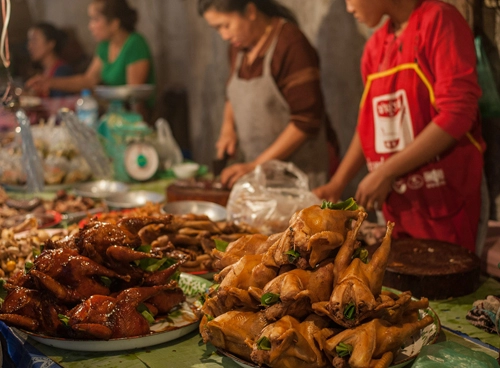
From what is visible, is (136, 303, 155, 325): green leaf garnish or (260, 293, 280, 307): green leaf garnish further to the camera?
(136, 303, 155, 325): green leaf garnish

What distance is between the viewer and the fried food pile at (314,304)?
1.27 m

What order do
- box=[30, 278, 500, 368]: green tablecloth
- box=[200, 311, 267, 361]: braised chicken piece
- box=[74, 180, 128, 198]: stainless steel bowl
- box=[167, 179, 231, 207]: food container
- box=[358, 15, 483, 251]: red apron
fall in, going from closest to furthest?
box=[200, 311, 267, 361]: braised chicken piece → box=[30, 278, 500, 368]: green tablecloth → box=[358, 15, 483, 251]: red apron → box=[167, 179, 231, 207]: food container → box=[74, 180, 128, 198]: stainless steel bowl

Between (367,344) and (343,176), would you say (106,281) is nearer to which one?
(367,344)

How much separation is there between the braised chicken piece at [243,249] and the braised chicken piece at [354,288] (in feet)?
0.72

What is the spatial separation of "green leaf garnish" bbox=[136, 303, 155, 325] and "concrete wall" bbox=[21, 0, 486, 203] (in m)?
2.30

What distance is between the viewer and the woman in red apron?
2439 millimetres

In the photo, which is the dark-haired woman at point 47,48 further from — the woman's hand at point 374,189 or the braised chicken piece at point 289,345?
the braised chicken piece at point 289,345

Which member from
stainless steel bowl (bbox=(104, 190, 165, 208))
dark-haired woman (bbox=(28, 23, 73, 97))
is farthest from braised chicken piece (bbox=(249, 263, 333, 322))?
dark-haired woman (bbox=(28, 23, 73, 97))

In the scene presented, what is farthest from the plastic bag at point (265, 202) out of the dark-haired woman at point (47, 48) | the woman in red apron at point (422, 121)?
the dark-haired woman at point (47, 48)

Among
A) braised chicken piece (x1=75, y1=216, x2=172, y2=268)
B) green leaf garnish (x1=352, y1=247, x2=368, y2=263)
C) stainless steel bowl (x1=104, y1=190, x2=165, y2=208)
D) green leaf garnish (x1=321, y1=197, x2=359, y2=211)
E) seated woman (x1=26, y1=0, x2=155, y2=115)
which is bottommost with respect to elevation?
stainless steel bowl (x1=104, y1=190, x2=165, y2=208)

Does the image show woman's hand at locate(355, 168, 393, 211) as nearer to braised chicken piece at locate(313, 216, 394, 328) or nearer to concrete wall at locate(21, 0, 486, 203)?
concrete wall at locate(21, 0, 486, 203)

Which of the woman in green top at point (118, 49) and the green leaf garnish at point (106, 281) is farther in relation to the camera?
the woman in green top at point (118, 49)

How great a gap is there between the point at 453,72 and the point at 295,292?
60.5 inches

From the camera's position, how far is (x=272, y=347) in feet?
4.12
